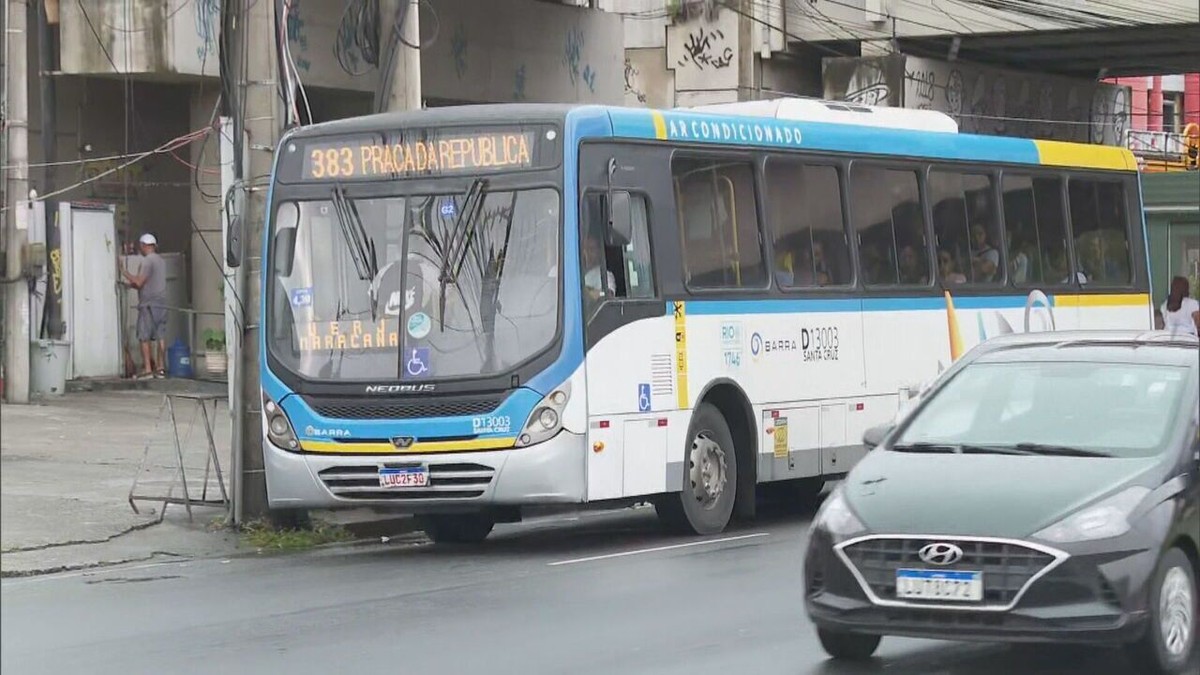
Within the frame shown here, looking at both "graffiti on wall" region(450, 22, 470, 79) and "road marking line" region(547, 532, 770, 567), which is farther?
"graffiti on wall" region(450, 22, 470, 79)

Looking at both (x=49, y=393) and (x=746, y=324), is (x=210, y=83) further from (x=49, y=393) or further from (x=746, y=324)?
(x=746, y=324)

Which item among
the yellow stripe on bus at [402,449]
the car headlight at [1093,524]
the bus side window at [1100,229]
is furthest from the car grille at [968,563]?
the bus side window at [1100,229]

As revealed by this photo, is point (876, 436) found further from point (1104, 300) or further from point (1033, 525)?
point (1104, 300)

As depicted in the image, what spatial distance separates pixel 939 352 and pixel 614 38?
14947 millimetres

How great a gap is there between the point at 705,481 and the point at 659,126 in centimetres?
266

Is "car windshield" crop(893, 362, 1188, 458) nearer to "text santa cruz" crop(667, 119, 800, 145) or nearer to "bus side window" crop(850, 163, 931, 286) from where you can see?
"text santa cruz" crop(667, 119, 800, 145)

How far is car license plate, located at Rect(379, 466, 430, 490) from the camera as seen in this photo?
13.6m

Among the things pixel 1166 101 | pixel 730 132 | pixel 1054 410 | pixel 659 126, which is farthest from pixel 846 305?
pixel 1166 101

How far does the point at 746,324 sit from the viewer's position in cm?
1533

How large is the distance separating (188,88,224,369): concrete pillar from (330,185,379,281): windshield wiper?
11903mm

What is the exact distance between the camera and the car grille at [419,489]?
44.5 ft

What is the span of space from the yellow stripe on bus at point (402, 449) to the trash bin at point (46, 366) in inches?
401

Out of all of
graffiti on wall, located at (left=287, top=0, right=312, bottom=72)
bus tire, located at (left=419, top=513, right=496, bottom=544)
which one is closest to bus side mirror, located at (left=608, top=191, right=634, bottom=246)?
bus tire, located at (left=419, top=513, right=496, bottom=544)

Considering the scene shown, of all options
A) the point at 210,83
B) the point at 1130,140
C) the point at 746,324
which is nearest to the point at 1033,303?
the point at 746,324
